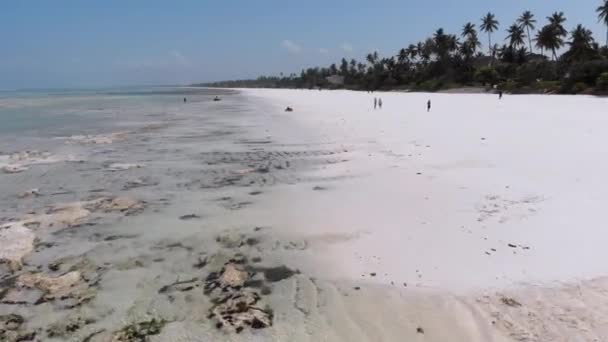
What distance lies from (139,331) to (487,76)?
87305mm

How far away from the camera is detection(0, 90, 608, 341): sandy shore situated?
4.70 metres

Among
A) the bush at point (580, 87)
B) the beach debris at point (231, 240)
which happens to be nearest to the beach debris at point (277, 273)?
the beach debris at point (231, 240)

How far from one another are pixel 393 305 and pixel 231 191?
6360 mm

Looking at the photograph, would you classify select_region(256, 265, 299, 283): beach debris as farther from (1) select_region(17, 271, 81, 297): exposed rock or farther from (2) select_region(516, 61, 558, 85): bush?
(2) select_region(516, 61, 558, 85): bush

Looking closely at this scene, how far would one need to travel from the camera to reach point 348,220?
8.14m

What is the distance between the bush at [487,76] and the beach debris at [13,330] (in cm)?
8590

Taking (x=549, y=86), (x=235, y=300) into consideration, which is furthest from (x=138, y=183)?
(x=549, y=86)

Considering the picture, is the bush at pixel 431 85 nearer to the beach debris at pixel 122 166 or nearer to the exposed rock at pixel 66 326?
the beach debris at pixel 122 166

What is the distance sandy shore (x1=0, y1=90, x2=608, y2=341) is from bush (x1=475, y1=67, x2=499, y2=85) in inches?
2850

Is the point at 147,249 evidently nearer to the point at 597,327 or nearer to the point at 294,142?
the point at 597,327

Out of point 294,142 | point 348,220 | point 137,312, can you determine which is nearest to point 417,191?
point 348,220

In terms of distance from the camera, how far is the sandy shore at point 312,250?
470 centimetres

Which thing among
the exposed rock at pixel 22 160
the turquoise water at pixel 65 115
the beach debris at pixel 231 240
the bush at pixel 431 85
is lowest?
the beach debris at pixel 231 240

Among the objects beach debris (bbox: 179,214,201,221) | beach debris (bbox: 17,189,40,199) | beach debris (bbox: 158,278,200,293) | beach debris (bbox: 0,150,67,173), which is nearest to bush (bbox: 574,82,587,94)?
beach debris (bbox: 0,150,67,173)
